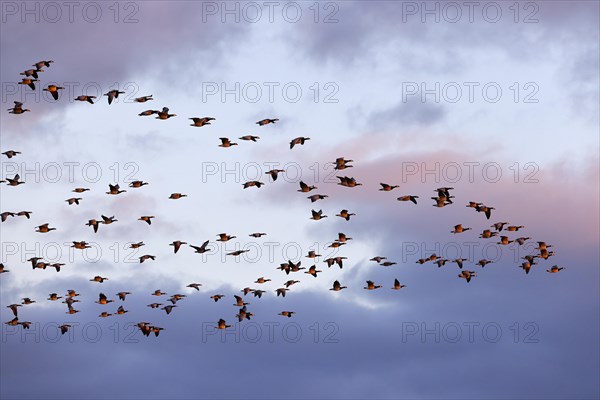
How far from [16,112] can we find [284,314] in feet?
138

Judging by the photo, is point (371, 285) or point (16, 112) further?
point (371, 285)

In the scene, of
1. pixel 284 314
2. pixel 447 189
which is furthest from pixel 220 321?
pixel 447 189

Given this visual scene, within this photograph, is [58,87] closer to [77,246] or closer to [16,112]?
[16,112]

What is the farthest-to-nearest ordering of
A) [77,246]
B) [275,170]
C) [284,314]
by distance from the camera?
1. [284,314]
2. [77,246]
3. [275,170]

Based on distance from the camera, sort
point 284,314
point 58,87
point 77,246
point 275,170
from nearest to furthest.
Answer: point 58,87
point 275,170
point 77,246
point 284,314

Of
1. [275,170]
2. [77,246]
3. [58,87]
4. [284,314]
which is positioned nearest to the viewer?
[58,87]

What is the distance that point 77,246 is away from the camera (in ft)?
456

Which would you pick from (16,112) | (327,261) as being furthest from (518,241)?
(16,112)

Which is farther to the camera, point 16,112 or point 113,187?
point 113,187

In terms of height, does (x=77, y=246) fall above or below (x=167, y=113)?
below

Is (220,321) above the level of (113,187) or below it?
below

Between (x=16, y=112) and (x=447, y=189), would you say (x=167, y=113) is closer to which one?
(x=16, y=112)

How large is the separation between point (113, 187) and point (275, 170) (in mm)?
17245

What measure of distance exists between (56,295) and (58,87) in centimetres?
3320
